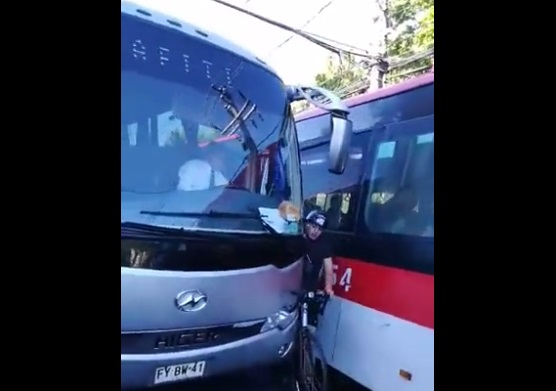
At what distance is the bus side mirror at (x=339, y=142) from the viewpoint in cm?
159

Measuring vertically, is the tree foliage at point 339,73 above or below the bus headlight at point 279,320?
above

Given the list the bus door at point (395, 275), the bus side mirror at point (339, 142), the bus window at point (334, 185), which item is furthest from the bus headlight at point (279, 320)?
the bus side mirror at point (339, 142)

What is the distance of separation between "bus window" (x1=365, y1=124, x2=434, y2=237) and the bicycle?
10.2 inches

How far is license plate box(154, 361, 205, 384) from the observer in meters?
1.34

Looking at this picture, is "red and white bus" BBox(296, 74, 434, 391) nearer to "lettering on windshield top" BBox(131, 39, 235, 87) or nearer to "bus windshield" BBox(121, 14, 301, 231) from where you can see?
"bus windshield" BBox(121, 14, 301, 231)

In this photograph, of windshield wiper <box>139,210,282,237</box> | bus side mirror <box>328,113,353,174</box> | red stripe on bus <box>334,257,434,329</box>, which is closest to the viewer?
windshield wiper <box>139,210,282,237</box>

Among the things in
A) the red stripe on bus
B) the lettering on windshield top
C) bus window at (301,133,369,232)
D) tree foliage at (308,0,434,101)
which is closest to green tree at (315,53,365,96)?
tree foliage at (308,0,434,101)

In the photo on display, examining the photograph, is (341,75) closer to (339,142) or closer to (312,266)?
(339,142)

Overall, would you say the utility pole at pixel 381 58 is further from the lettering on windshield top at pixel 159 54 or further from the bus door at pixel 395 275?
the lettering on windshield top at pixel 159 54

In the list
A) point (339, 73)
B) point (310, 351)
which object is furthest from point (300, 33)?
point (310, 351)
